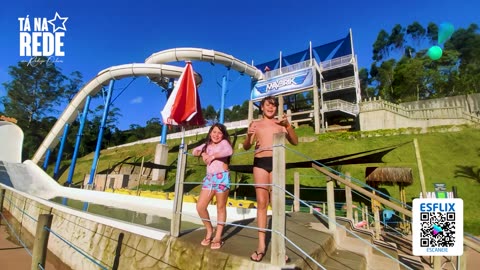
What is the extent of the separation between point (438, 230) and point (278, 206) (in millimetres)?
999

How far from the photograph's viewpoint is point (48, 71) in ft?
137

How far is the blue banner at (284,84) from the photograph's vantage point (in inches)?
840

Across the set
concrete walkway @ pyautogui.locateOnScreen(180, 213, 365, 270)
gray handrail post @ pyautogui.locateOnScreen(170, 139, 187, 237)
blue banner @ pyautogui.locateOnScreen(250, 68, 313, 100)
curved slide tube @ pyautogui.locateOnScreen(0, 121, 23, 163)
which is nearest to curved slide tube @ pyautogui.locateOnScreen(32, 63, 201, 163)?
curved slide tube @ pyautogui.locateOnScreen(0, 121, 23, 163)

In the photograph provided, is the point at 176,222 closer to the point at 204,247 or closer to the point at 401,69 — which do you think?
the point at 204,247

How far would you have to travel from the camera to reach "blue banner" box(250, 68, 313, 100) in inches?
840

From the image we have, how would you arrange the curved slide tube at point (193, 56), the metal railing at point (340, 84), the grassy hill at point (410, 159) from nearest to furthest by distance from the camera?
the grassy hill at point (410, 159), the curved slide tube at point (193, 56), the metal railing at point (340, 84)

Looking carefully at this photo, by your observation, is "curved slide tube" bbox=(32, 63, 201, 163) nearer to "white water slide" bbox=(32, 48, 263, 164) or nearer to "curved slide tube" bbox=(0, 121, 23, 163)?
"white water slide" bbox=(32, 48, 263, 164)

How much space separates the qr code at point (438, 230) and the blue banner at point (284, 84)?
67.6ft

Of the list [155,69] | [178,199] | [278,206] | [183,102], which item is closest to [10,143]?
[155,69]

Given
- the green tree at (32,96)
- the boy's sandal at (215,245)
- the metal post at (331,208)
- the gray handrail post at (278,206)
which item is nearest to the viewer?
the gray handrail post at (278,206)

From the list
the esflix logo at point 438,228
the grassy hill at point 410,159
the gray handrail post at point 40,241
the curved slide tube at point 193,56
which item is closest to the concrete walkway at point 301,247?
the esflix logo at point 438,228

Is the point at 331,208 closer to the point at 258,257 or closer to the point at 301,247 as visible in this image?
the point at 301,247

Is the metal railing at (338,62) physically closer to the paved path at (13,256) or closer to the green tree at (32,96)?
the paved path at (13,256)

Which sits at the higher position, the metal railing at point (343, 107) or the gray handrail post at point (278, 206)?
the metal railing at point (343, 107)
